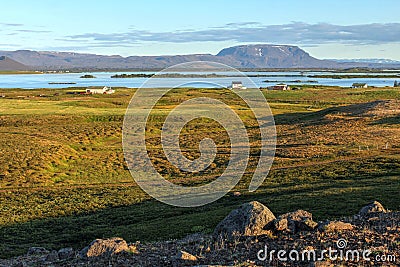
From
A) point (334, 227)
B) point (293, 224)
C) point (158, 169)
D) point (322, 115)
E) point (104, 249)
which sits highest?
point (334, 227)

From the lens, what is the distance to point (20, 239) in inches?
1046

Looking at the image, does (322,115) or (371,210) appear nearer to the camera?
(371,210)

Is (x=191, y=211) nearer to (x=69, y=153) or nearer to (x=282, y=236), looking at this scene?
(x=282, y=236)

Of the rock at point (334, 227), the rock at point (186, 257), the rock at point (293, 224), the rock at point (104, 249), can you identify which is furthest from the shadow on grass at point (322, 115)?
the rock at point (186, 257)

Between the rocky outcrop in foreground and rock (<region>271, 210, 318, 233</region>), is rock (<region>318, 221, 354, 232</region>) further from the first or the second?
rock (<region>271, 210, 318, 233</region>)

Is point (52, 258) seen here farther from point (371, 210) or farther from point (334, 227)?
point (371, 210)

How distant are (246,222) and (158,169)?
33.5 metres

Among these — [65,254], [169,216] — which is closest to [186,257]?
[65,254]

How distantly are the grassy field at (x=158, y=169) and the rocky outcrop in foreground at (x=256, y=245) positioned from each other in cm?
574

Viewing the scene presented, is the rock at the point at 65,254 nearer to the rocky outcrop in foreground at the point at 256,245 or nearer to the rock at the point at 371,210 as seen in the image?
the rocky outcrop in foreground at the point at 256,245

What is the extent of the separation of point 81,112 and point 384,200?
257 ft

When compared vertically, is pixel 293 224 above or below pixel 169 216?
above

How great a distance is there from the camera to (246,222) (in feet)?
57.5

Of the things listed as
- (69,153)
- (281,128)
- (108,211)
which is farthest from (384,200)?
(281,128)
